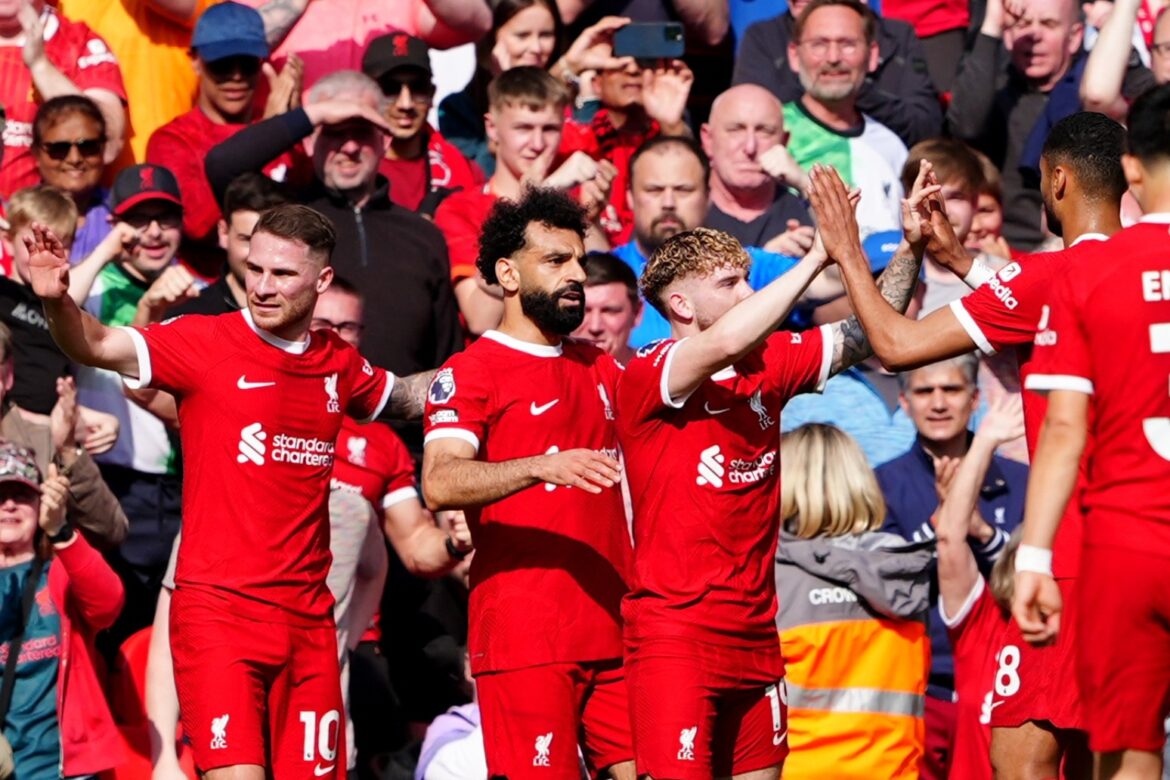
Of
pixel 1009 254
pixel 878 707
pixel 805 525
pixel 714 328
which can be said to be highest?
pixel 1009 254

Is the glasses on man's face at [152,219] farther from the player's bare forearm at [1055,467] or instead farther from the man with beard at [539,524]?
the player's bare forearm at [1055,467]

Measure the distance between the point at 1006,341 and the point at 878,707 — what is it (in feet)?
7.29

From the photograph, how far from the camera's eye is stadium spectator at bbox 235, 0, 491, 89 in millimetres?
11672

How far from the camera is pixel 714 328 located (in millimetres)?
7527

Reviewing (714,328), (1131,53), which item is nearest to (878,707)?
(714,328)

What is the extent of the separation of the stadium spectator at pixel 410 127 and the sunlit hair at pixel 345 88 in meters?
0.53

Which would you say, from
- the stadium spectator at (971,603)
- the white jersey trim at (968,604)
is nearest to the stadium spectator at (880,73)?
the stadium spectator at (971,603)

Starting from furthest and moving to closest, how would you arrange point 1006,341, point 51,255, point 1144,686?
1. point 51,255
2. point 1006,341
3. point 1144,686

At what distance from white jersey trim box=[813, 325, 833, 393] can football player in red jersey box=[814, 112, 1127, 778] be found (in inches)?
19.8

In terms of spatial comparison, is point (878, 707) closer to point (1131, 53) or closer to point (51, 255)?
point (51, 255)

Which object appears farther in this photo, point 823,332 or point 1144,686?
point 823,332

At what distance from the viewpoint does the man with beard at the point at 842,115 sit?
1170 centimetres

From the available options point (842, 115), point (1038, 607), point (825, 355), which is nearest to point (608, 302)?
point (825, 355)

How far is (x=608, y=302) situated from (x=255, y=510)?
236cm
